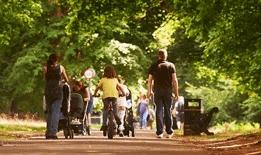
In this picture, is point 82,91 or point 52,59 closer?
point 52,59

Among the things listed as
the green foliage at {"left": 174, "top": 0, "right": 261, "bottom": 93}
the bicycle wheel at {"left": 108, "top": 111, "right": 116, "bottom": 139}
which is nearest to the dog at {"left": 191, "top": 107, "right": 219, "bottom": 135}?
the green foliage at {"left": 174, "top": 0, "right": 261, "bottom": 93}

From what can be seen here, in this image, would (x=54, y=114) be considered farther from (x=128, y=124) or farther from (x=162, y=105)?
(x=128, y=124)

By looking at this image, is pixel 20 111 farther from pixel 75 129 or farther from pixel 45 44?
pixel 75 129

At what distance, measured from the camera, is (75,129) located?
22609 mm

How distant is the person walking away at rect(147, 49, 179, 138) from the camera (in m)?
20.2

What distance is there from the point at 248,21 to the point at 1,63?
89.4 feet

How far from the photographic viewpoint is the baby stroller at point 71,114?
2000 cm

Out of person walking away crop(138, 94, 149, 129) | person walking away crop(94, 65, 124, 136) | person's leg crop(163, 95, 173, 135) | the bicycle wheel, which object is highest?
person walking away crop(138, 94, 149, 129)

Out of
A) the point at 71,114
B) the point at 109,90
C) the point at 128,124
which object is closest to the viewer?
the point at 109,90

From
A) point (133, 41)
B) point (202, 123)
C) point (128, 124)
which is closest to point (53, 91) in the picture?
point (128, 124)

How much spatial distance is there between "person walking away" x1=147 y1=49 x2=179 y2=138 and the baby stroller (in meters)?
1.99

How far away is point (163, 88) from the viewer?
20.3 meters

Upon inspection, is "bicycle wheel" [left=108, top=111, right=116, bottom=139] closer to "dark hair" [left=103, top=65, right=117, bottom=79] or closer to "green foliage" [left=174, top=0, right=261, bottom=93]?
"dark hair" [left=103, top=65, right=117, bottom=79]

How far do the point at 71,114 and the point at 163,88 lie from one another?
2.62 meters
